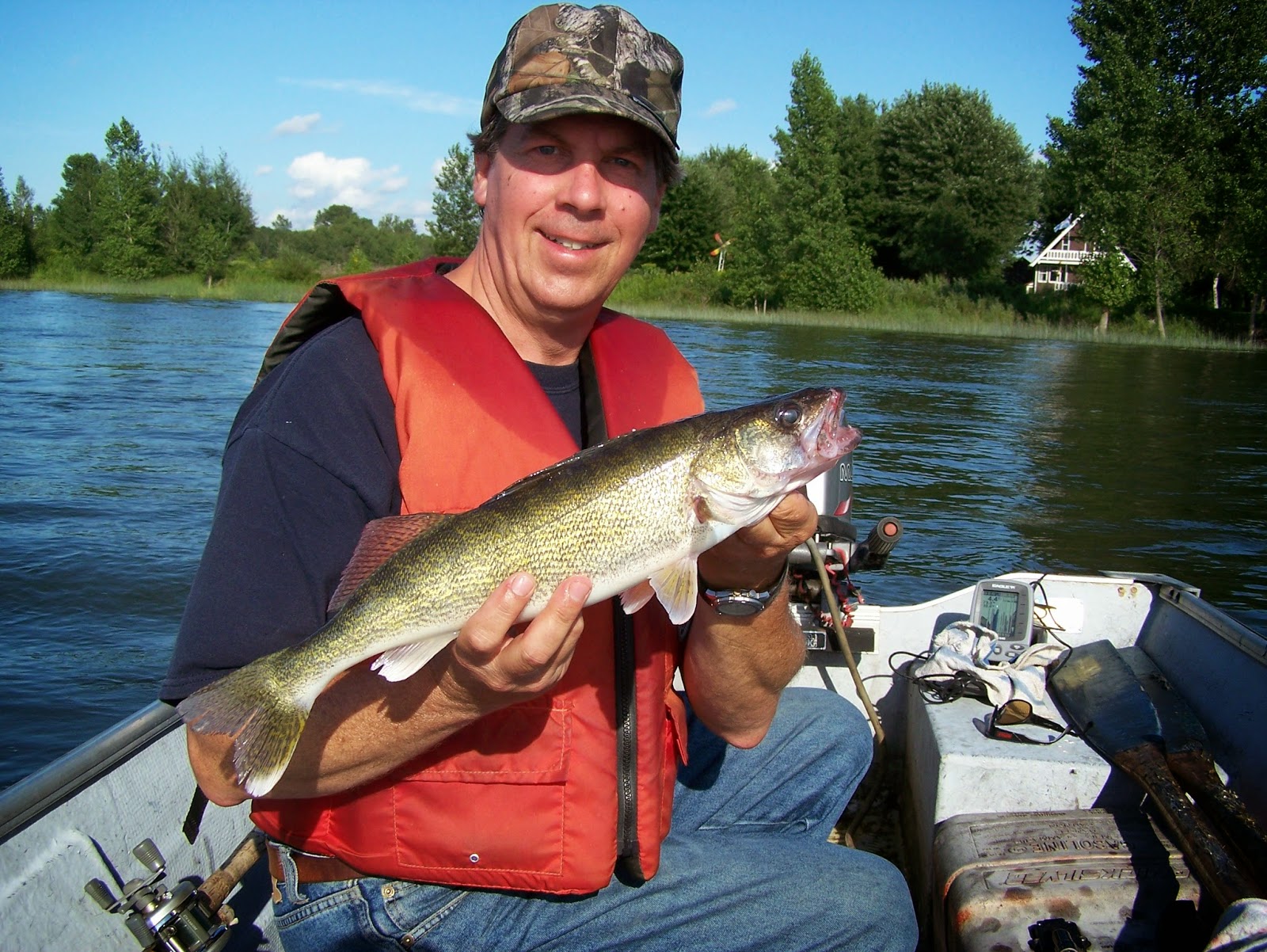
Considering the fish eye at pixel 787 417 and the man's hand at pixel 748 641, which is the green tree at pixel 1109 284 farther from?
the fish eye at pixel 787 417

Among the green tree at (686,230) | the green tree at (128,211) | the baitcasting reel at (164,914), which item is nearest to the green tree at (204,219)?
the green tree at (128,211)

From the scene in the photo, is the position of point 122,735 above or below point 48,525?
above

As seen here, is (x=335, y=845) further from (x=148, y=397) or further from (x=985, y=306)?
(x=985, y=306)

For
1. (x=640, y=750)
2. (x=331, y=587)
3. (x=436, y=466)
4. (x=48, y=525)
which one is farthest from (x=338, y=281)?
(x=48, y=525)

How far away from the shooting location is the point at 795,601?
4.74 m

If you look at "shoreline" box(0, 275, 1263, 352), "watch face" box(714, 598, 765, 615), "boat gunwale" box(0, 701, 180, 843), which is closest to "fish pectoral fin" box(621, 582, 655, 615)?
"watch face" box(714, 598, 765, 615)

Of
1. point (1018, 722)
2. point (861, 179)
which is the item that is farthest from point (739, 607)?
point (861, 179)

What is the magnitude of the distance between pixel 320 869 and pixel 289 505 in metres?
0.88

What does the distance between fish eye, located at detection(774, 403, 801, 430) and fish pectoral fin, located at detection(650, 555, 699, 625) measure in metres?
0.39

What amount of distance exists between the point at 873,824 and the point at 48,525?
9.31m

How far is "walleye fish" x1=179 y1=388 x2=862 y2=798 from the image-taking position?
2.01 metres

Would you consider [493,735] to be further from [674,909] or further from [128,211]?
[128,211]

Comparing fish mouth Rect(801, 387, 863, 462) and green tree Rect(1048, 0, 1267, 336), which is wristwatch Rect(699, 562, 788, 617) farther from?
green tree Rect(1048, 0, 1267, 336)

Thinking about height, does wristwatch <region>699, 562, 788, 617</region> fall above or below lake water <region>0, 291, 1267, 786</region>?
above
